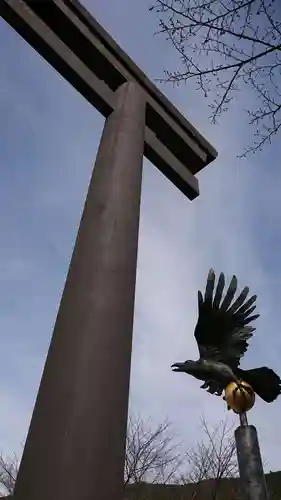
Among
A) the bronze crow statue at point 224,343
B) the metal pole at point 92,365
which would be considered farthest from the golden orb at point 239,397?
the metal pole at point 92,365

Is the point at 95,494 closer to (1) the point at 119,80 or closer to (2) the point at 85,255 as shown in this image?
(2) the point at 85,255

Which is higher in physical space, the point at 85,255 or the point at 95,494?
the point at 85,255

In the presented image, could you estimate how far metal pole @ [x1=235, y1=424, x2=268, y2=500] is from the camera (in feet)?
6.63

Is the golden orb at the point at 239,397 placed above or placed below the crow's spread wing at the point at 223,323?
below

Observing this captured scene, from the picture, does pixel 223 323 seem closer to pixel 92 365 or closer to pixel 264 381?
pixel 264 381

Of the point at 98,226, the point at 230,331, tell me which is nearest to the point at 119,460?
the point at 98,226

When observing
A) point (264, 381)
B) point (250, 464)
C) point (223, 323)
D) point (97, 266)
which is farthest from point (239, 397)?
point (97, 266)

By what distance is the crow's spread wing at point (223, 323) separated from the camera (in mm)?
2746

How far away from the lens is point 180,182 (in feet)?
10.4

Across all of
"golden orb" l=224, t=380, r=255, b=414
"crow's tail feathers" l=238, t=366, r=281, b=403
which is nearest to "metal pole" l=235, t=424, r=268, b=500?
"golden orb" l=224, t=380, r=255, b=414

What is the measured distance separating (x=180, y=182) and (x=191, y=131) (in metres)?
0.34

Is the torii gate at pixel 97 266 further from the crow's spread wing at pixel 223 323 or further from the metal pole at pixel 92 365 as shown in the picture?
the crow's spread wing at pixel 223 323

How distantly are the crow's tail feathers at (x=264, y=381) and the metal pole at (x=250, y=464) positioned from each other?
0.29 metres

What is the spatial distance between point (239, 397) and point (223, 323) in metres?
0.57
